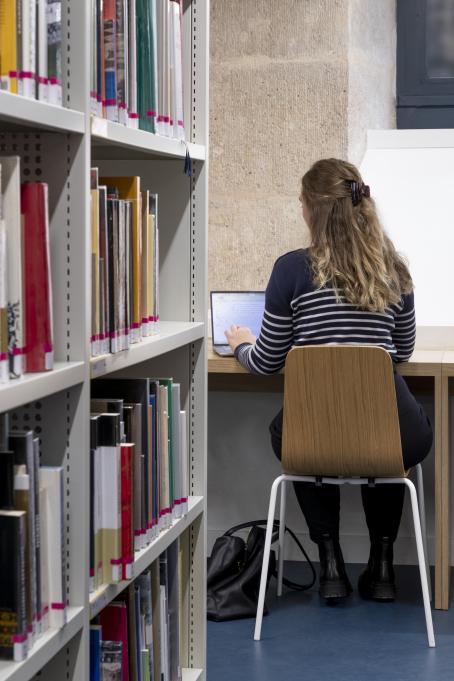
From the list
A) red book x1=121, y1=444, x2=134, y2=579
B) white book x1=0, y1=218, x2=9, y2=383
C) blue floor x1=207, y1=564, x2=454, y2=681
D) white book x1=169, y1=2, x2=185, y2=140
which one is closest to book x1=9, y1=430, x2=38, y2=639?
white book x1=0, y1=218, x2=9, y2=383

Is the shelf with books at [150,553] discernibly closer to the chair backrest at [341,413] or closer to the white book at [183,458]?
the white book at [183,458]

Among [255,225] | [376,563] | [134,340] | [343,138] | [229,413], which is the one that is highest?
[343,138]

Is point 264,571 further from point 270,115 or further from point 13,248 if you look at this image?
point 13,248

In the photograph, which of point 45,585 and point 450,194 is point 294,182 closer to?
point 450,194

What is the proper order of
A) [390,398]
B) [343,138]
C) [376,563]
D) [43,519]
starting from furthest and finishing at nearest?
[343,138] < [376,563] < [390,398] < [43,519]

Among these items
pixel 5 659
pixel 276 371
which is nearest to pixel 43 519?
pixel 5 659

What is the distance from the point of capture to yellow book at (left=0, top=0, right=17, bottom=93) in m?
1.38

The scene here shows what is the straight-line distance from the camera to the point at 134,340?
194 cm

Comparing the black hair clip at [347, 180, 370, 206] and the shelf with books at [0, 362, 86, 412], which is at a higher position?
the black hair clip at [347, 180, 370, 206]

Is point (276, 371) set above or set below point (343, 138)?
below

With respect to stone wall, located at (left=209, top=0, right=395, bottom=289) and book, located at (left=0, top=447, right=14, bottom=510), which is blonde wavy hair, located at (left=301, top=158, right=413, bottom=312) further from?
book, located at (left=0, top=447, right=14, bottom=510)

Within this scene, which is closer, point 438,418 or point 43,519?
point 43,519

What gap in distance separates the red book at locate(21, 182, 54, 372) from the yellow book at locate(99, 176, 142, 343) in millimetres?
432

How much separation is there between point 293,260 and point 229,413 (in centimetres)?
98
